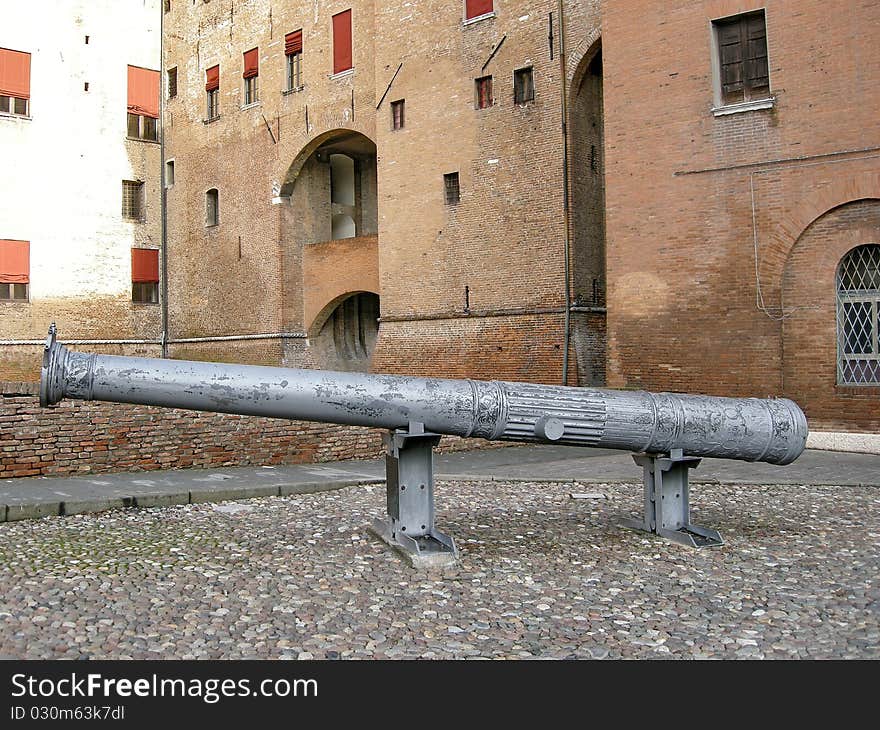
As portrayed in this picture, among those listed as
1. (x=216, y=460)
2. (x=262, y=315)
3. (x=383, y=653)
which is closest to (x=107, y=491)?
(x=216, y=460)

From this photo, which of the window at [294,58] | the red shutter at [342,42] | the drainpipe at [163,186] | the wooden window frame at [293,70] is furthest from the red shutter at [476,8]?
the drainpipe at [163,186]

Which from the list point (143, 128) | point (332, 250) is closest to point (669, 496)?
point (332, 250)

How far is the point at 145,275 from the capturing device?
2855 centimetres

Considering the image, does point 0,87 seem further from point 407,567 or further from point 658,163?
point 407,567

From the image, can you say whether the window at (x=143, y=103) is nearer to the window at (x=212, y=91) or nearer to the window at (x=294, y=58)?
the window at (x=212, y=91)

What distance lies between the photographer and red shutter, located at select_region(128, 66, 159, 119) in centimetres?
2827

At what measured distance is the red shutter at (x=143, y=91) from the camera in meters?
28.3

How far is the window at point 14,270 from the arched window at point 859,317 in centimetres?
2140

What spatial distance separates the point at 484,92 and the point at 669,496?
14.1 m

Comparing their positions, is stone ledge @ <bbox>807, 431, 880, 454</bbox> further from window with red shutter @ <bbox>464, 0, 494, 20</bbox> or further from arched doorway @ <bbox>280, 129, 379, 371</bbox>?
arched doorway @ <bbox>280, 129, 379, 371</bbox>

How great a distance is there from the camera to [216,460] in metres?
10.4

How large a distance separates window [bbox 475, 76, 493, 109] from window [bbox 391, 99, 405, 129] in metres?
2.11

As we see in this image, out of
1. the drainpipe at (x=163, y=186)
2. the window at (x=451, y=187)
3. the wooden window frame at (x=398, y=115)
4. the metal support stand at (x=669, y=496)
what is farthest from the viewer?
the drainpipe at (x=163, y=186)

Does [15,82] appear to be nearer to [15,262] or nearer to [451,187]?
[15,262]
